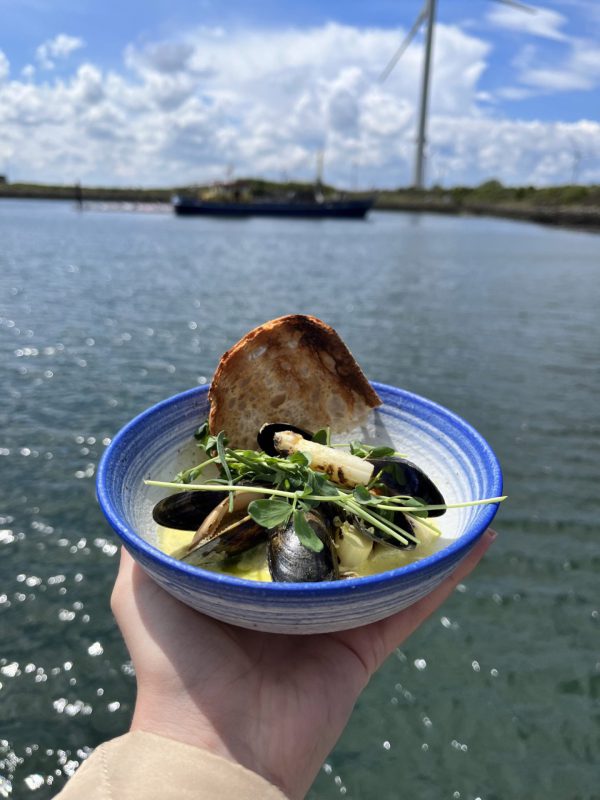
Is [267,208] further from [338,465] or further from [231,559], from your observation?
[231,559]

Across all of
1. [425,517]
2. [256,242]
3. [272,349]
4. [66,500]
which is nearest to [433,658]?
[425,517]

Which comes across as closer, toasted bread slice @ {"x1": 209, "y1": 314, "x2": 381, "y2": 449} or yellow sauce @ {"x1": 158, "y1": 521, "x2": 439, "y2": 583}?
yellow sauce @ {"x1": 158, "y1": 521, "x2": 439, "y2": 583}

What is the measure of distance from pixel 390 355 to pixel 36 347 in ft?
Answer: 27.1

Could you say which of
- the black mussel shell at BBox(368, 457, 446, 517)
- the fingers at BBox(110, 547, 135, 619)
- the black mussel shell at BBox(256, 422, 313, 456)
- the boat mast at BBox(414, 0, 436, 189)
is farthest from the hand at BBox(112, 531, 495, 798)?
the boat mast at BBox(414, 0, 436, 189)

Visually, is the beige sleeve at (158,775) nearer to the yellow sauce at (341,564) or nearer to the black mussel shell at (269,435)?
the yellow sauce at (341,564)

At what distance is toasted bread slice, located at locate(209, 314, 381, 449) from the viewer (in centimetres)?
281

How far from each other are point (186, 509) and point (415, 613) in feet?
3.80

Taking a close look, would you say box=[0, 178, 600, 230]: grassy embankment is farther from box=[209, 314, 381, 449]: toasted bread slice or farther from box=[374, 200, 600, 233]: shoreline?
box=[209, 314, 381, 449]: toasted bread slice

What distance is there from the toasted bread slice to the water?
8.44 feet

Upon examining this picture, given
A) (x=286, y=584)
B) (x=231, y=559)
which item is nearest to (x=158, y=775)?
(x=286, y=584)

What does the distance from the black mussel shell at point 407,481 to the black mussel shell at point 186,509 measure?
2.38 feet

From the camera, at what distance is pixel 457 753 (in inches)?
152

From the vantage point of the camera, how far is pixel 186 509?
2.43 m

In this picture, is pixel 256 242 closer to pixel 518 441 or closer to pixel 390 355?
pixel 390 355
